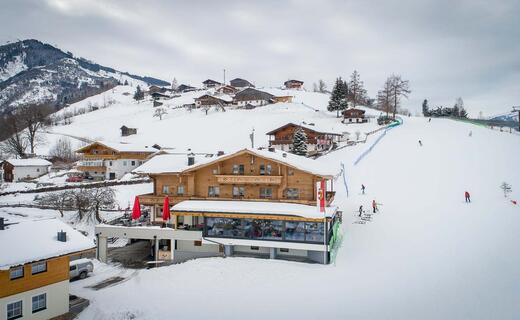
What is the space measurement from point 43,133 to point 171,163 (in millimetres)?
84854

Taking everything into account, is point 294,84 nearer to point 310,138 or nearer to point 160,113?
point 160,113

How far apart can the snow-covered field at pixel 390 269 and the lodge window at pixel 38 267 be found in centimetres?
354

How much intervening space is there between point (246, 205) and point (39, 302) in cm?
→ 1589

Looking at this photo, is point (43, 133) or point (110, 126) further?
point (110, 126)

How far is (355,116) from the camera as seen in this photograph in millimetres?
86188

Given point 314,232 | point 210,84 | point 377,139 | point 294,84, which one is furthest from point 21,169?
point 294,84

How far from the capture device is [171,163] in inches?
1394

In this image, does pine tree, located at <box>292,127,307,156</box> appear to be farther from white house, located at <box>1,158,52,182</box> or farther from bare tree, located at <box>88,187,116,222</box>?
white house, located at <box>1,158,52,182</box>

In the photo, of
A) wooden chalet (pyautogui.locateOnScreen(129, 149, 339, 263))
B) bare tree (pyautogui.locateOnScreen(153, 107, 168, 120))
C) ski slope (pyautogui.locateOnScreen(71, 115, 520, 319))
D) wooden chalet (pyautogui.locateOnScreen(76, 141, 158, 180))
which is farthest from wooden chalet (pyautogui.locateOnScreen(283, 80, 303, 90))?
wooden chalet (pyautogui.locateOnScreen(129, 149, 339, 263))

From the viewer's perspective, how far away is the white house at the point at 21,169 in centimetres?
5953

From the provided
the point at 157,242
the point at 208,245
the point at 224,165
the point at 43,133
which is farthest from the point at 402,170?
the point at 43,133

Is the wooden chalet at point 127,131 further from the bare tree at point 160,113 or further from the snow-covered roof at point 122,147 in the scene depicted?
the snow-covered roof at point 122,147

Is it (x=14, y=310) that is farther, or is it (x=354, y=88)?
(x=354, y=88)

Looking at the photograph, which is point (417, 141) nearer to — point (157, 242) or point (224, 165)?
point (224, 165)
